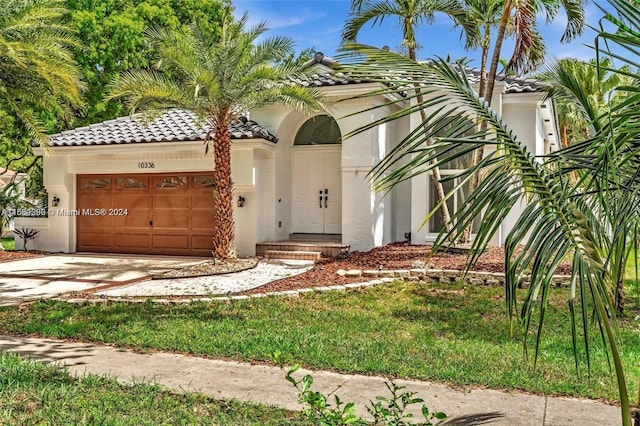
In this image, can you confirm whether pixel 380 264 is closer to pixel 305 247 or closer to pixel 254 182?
pixel 305 247

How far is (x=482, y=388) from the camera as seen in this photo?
5.30m

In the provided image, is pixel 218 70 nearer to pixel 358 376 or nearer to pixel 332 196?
pixel 332 196

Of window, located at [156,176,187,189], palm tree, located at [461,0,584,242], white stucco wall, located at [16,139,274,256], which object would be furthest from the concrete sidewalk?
window, located at [156,176,187,189]

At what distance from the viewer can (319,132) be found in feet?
57.7

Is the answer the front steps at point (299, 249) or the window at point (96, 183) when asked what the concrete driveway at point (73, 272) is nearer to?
the front steps at point (299, 249)

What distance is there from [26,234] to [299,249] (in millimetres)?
9831

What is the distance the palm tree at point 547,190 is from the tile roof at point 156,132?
40.2 ft

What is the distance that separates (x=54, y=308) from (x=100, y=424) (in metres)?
5.63

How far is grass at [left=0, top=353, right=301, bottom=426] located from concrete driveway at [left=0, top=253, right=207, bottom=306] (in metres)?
5.41

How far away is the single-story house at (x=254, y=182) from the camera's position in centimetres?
1555

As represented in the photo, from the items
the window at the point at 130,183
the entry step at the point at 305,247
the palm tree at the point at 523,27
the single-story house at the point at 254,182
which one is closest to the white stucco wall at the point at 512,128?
the single-story house at the point at 254,182

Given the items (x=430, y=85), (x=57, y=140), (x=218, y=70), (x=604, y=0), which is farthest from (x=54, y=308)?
(x=57, y=140)

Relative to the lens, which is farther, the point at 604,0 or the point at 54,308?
the point at 54,308

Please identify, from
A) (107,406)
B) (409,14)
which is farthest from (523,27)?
(107,406)
